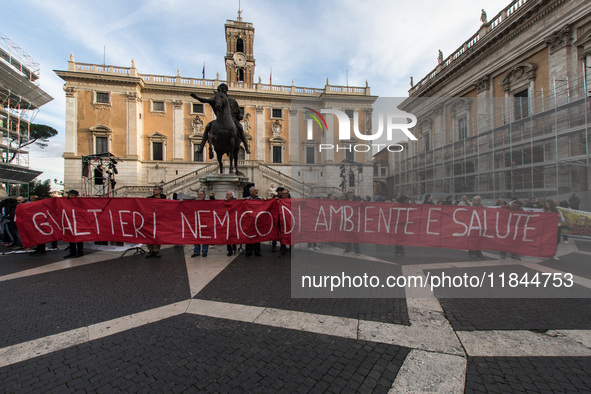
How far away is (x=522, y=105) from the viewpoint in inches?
627

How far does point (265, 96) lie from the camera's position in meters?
36.0

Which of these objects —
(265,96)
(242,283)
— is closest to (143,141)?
(265,96)

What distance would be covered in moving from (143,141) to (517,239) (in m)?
37.6

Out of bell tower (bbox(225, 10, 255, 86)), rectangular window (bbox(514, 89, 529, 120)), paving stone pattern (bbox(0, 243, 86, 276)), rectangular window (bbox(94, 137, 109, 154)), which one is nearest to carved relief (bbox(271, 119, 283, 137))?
bell tower (bbox(225, 10, 255, 86))

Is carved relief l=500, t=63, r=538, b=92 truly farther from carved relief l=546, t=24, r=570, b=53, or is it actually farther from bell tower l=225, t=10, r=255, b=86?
bell tower l=225, t=10, r=255, b=86

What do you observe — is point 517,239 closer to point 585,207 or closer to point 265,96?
point 585,207

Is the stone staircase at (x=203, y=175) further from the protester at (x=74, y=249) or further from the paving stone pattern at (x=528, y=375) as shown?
the paving stone pattern at (x=528, y=375)

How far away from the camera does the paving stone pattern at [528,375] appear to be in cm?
206

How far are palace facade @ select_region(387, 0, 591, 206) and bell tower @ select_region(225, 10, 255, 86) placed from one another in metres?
34.2

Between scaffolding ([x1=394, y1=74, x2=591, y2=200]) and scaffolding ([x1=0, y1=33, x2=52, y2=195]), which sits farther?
scaffolding ([x1=0, y1=33, x2=52, y2=195])

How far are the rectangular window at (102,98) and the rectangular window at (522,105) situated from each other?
130 feet

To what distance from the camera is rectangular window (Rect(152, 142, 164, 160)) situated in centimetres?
3347

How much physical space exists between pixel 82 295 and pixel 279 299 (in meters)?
3.05

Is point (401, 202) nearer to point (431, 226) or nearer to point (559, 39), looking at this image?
point (431, 226)
